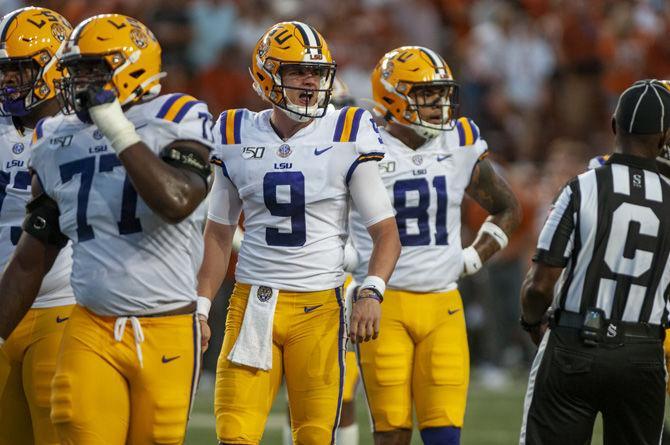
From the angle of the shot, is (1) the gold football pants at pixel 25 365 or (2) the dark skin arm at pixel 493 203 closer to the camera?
(1) the gold football pants at pixel 25 365

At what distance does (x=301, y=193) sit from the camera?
4703mm

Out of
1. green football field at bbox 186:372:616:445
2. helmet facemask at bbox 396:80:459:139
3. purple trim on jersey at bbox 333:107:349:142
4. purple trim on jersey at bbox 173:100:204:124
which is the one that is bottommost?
green football field at bbox 186:372:616:445

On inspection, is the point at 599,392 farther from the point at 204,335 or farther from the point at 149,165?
the point at 149,165

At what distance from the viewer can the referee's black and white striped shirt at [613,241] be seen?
4.29m

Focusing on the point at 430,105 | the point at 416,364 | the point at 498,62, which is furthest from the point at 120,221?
the point at 498,62

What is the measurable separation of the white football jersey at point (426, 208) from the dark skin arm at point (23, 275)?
1.96 m

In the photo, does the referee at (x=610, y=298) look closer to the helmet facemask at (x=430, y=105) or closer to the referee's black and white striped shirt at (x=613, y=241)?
the referee's black and white striped shirt at (x=613, y=241)

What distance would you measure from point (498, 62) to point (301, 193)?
8744 mm

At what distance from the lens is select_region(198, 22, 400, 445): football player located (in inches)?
183

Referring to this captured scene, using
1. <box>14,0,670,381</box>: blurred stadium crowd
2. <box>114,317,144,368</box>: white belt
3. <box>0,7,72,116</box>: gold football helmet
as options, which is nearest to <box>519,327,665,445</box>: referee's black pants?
<box>114,317,144,368</box>: white belt

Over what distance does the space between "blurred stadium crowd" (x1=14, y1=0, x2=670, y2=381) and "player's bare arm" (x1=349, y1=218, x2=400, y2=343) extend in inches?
267

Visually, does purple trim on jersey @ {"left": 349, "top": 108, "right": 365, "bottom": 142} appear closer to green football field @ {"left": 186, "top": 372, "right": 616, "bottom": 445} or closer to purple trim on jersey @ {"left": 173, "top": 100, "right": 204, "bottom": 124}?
purple trim on jersey @ {"left": 173, "top": 100, "right": 204, "bottom": 124}

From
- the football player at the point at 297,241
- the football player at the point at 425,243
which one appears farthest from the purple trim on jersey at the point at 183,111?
the football player at the point at 425,243

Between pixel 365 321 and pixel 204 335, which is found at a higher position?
pixel 365 321
